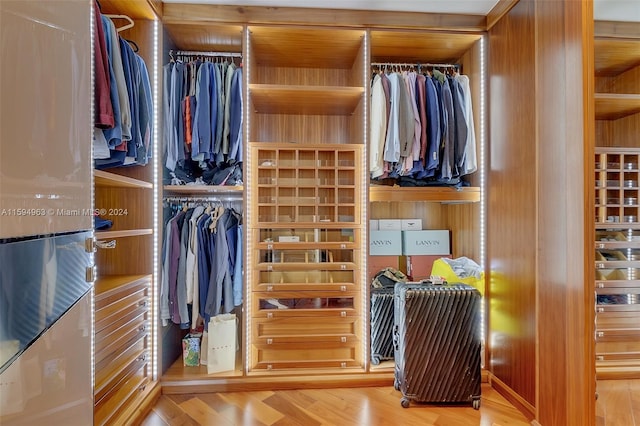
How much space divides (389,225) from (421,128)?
0.74 m

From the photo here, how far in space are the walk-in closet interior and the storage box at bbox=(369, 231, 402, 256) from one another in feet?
1.28

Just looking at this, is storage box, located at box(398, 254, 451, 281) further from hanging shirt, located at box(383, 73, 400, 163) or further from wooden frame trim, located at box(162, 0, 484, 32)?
wooden frame trim, located at box(162, 0, 484, 32)

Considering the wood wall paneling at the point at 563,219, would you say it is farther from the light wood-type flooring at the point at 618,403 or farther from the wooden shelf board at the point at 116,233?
the wooden shelf board at the point at 116,233

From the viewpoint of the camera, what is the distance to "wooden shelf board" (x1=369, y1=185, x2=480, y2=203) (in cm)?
192

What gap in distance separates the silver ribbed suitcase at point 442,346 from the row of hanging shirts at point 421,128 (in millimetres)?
779

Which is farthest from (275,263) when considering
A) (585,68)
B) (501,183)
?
(585,68)

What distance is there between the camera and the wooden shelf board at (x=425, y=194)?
→ 1923 mm

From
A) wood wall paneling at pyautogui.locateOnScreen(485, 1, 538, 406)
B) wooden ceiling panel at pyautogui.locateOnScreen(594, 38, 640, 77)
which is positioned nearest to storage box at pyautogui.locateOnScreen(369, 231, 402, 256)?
wood wall paneling at pyautogui.locateOnScreen(485, 1, 538, 406)

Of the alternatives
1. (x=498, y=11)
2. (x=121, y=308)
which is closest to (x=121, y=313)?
(x=121, y=308)

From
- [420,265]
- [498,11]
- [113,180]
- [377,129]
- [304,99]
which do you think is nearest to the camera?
[113,180]

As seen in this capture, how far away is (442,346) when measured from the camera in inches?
63.5

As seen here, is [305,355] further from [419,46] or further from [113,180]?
[419,46]

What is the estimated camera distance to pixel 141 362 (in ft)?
5.30

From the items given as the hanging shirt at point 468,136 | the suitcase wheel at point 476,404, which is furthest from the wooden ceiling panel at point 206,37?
the suitcase wheel at point 476,404
